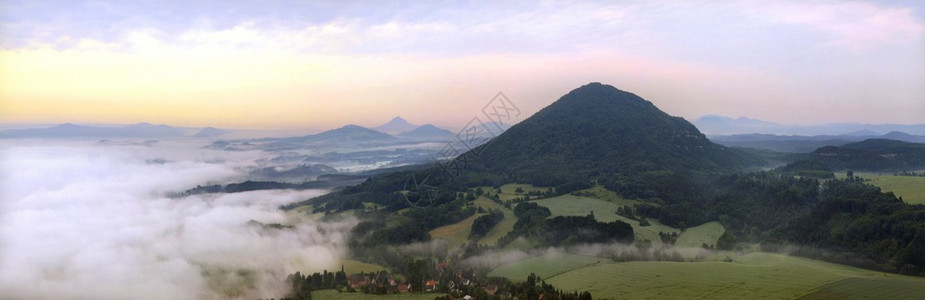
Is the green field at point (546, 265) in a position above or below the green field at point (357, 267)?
above

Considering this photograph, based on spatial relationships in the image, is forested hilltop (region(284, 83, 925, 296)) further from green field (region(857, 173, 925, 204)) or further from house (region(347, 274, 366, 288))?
house (region(347, 274, 366, 288))

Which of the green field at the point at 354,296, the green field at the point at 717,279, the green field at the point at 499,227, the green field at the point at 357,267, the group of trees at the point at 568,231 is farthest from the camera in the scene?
the green field at the point at 499,227

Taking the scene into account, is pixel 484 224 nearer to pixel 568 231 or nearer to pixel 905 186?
pixel 568 231

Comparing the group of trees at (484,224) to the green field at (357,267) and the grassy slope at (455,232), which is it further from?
the green field at (357,267)

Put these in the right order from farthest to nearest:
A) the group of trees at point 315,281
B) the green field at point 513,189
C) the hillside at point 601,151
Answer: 1. the hillside at point 601,151
2. the green field at point 513,189
3. the group of trees at point 315,281

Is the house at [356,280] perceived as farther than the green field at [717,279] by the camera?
Yes

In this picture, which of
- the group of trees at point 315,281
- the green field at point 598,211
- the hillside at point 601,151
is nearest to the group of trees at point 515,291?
the group of trees at point 315,281
